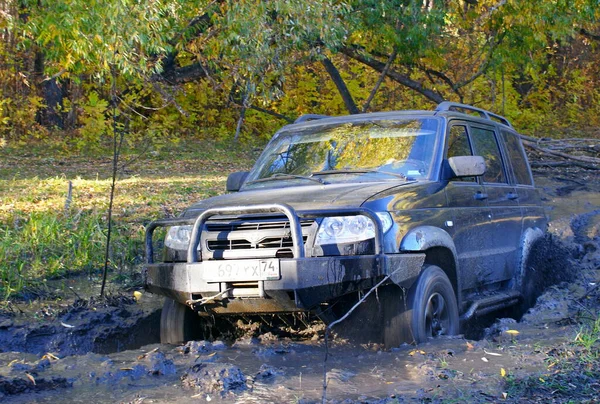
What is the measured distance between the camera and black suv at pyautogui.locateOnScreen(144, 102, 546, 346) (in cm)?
502

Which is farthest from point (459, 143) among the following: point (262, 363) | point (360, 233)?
point (262, 363)

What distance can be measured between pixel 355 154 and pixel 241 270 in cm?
160

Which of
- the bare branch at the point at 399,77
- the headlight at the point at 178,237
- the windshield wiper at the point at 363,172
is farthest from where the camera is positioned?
the bare branch at the point at 399,77

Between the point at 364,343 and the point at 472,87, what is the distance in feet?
60.3

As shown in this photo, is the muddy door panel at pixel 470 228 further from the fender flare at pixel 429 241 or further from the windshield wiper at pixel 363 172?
the windshield wiper at pixel 363 172

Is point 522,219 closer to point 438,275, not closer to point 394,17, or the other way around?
point 438,275

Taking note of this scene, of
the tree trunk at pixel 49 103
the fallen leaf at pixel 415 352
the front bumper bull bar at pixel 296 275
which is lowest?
the fallen leaf at pixel 415 352

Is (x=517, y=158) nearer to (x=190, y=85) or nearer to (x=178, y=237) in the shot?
(x=178, y=237)

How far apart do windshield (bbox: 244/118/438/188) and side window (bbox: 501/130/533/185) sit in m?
1.50

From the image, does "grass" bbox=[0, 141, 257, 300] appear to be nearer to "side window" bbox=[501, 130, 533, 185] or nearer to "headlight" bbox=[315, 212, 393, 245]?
"headlight" bbox=[315, 212, 393, 245]

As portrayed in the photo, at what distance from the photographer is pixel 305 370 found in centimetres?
479

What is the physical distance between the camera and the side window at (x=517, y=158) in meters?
7.55

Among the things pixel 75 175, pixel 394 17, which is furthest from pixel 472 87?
pixel 75 175

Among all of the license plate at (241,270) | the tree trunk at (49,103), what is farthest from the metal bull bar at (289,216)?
the tree trunk at (49,103)
